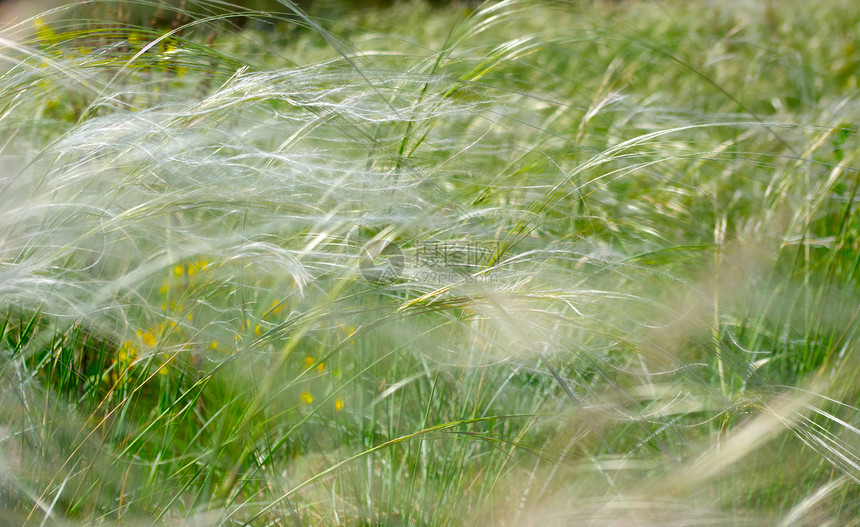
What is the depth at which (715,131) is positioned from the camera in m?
2.35

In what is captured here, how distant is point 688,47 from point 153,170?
3.16 m

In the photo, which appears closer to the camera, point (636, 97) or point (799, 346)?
point (799, 346)

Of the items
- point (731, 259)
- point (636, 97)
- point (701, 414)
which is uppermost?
point (636, 97)

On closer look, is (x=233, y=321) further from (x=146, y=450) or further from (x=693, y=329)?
(x=693, y=329)

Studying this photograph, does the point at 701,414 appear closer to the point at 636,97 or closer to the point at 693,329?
the point at 693,329

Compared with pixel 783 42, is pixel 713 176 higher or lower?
lower

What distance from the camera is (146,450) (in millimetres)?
1000

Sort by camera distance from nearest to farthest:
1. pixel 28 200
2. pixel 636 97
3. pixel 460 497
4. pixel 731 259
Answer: pixel 28 200, pixel 460 497, pixel 731 259, pixel 636 97

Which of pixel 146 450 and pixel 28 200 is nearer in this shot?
pixel 28 200

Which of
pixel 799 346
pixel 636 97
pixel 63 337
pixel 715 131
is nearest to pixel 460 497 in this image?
pixel 63 337

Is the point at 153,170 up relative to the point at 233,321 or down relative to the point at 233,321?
up

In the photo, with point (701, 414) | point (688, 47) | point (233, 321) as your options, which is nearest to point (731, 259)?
point (701, 414)

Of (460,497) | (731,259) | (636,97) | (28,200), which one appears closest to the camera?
(28,200)

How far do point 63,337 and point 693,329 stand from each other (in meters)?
0.90
